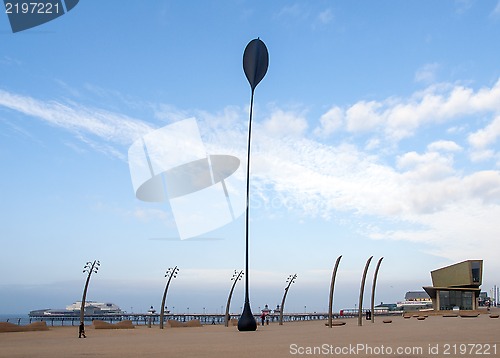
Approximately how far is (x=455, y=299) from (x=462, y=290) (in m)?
1.75

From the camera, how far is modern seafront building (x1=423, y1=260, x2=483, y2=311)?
271 feet

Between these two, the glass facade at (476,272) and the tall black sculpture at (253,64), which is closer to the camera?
the tall black sculpture at (253,64)

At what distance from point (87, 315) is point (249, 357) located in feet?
476

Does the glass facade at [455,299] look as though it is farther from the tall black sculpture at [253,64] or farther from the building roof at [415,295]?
the building roof at [415,295]

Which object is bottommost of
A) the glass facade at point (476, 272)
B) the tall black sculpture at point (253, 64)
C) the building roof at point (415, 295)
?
the building roof at point (415, 295)

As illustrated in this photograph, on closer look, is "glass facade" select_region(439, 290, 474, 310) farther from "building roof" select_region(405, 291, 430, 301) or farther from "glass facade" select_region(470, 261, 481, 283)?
"building roof" select_region(405, 291, 430, 301)

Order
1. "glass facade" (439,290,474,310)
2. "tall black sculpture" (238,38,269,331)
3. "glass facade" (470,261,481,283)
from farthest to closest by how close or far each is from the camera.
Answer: "glass facade" (470,261,481,283) → "glass facade" (439,290,474,310) → "tall black sculpture" (238,38,269,331)

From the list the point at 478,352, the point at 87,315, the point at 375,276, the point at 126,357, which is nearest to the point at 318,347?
the point at 478,352

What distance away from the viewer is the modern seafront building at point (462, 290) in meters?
82.6

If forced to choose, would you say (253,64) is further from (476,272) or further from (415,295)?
(415,295)

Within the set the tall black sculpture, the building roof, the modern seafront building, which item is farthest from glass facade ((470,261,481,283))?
the building roof

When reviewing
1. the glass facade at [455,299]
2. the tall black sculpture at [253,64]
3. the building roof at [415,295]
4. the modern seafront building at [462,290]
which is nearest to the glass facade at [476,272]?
the modern seafront building at [462,290]

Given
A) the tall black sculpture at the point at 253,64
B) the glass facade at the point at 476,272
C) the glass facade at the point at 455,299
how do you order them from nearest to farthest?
the tall black sculpture at the point at 253,64 → the glass facade at the point at 455,299 → the glass facade at the point at 476,272

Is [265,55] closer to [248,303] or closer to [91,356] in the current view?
[248,303]
